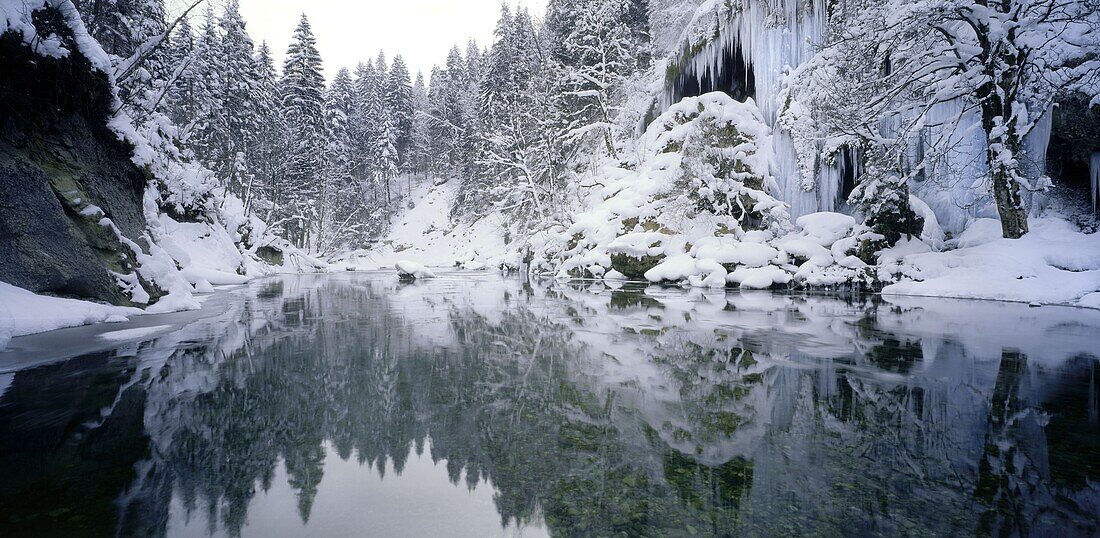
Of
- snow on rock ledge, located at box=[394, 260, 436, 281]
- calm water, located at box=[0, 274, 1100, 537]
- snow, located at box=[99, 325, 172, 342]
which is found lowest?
calm water, located at box=[0, 274, 1100, 537]

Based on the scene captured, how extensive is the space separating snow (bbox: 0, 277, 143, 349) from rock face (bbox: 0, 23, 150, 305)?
19cm

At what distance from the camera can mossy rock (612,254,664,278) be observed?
18.4m

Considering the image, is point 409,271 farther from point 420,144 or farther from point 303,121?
point 420,144

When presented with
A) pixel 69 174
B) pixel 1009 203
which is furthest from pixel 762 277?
pixel 69 174

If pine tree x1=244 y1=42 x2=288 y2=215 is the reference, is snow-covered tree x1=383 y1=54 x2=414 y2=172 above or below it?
Answer: above

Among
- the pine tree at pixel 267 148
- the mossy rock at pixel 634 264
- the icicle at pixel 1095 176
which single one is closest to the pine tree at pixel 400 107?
the pine tree at pixel 267 148

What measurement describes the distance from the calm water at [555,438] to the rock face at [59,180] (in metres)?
1.41

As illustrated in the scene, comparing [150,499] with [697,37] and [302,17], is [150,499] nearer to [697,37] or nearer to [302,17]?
[697,37]

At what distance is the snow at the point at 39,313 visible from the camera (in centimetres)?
550

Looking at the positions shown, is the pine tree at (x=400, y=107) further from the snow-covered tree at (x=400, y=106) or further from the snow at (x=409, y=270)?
the snow at (x=409, y=270)

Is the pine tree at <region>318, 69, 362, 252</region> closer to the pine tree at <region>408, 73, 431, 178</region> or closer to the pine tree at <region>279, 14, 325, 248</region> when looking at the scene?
the pine tree at <region>279, 14, 325, 248</region>

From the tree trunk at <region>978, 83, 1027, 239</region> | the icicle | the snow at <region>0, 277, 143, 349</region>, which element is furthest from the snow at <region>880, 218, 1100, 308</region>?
the snow at <region>0, 277, 143, 349</region>

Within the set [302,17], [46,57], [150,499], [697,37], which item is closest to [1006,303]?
[150,499]

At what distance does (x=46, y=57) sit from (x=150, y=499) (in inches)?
326
